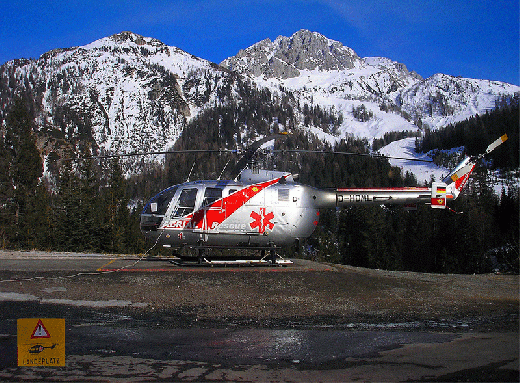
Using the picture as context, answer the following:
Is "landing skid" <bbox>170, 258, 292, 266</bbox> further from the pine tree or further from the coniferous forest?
the pine tree

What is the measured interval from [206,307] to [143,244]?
47081 millimetres

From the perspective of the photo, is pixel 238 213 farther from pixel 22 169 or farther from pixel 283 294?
pixel 22 169

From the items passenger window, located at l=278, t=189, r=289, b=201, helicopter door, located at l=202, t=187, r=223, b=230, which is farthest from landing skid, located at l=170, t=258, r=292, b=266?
passenger window, located at l=278, t=189, r=289, b=201

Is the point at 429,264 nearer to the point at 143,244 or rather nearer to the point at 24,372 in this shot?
the point at 143,244

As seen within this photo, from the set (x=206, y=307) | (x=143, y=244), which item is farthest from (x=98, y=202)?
(x=206, y=307)

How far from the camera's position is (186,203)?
1588 cm

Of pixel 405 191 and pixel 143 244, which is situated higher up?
pixel 405 191

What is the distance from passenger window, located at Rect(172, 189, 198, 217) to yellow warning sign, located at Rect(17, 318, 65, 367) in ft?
31.8

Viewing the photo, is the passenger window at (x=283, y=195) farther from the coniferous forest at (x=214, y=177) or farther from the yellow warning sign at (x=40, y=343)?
the yellow warning sign at (x=40, y=343)

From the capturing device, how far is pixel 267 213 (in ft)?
52.5

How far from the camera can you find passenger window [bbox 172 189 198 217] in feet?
51.9

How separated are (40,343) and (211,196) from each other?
1011 cm

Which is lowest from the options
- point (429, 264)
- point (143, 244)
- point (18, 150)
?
point (429, 264)

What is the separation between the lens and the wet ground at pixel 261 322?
242 inches
